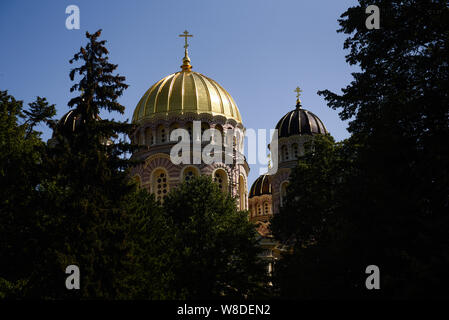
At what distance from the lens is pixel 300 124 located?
144ft

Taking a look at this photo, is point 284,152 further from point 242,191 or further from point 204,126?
point 204,126

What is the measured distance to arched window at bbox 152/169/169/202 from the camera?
3722 centimetres

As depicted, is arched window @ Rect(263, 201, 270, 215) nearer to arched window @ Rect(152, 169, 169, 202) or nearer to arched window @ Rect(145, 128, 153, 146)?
arched window @ Rect(152, 169, 169, 202)

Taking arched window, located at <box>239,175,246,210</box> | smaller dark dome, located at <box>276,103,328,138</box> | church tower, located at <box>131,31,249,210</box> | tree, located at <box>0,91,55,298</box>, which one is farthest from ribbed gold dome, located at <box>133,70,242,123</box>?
tree, located at <box>0,91,55,298</box>

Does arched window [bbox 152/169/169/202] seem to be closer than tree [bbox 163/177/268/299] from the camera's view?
No

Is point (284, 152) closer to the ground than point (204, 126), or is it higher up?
closer to the ground

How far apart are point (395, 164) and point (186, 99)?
83.9ft

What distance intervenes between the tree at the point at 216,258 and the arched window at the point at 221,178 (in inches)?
449

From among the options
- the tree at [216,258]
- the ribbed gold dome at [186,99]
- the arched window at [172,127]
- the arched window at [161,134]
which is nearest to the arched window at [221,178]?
the ribbed gold dome at [186,99]

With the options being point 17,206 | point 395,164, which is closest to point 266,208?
point 17,206

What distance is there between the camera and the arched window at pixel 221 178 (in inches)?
1491

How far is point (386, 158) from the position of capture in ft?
49.1

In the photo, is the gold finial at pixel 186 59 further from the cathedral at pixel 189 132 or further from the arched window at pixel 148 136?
the arched window at pixel 148 136

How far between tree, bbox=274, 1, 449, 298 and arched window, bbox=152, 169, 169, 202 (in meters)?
20.3
